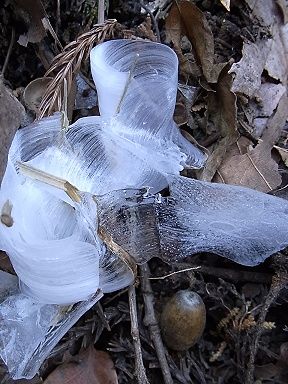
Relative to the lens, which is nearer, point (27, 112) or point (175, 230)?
point (175, 230)

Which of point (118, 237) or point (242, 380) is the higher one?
point (118, 237)

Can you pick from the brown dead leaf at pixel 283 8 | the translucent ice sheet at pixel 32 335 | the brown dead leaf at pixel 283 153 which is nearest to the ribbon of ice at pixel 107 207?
the translucent ice sheet at pixel 32 335

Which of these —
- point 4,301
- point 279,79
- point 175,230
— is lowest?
point 4,301

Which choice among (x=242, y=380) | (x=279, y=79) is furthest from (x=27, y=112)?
(x=242, y=380)

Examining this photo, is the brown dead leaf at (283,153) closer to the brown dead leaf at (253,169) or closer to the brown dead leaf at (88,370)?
the brown dead leaf at (253,169)

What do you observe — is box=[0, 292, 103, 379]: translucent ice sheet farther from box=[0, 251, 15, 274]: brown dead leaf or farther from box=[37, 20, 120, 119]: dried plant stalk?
box=[37, 20, 120, 119]: dried plant stalk

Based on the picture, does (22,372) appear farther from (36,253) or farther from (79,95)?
(79,95)
